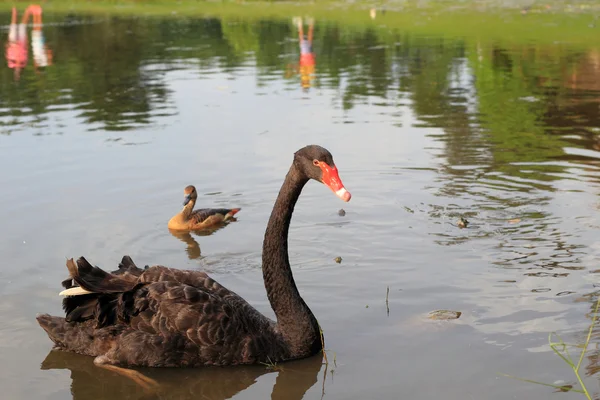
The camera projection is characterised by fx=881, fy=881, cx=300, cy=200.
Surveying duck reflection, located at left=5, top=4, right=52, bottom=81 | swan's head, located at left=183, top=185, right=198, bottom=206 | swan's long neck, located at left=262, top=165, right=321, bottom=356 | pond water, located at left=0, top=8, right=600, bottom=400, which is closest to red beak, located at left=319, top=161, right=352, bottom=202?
swan's long neck, located at left=262, top=165, right=321, bottom=356

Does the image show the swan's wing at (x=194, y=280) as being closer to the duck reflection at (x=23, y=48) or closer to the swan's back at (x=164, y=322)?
the swan's back at (x=164, y=322)

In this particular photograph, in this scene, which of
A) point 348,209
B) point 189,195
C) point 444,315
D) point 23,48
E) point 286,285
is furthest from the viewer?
point 23,48

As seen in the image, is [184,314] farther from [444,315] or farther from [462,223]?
[462,223]

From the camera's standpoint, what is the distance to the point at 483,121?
43.9ft

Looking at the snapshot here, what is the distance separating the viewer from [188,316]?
5527mm

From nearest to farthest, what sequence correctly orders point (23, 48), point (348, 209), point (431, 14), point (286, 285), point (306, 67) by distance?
point (286, 285) < point (348, 209) < point (306, 67) < point (23, 48) < point (431, 14)

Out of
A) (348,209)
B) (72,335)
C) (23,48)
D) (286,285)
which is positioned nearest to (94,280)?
(72,335)

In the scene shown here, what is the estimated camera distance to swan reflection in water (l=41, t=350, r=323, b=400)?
5379 millimetres

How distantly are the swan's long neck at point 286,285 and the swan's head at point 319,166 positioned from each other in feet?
0.33

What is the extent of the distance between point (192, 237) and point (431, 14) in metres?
25.4

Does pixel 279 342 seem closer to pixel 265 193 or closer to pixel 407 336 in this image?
pixel 407 336

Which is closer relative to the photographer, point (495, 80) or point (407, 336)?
point (407, 336)

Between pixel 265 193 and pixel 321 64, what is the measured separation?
39.4 feet

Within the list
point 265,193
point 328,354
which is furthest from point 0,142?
point 328,354
